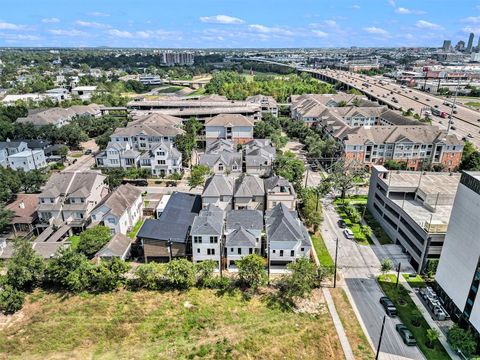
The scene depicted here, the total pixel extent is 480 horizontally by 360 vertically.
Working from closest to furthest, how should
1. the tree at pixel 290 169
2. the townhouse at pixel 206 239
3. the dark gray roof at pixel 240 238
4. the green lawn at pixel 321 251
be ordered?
the townhouse at pixel 206 239, the dark gray roof at pixel 240 238, the green lawn at pixel 321 251, the tree at pixel 290 169

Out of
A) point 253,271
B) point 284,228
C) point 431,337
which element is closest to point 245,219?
point 284,228

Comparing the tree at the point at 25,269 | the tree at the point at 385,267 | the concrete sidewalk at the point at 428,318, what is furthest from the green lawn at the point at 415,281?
the tree at the point at 25,269

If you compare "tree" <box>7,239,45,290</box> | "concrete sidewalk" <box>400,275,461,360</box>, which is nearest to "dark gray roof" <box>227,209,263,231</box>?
"concrete sidewalk" <box>400,275,461,360</box>

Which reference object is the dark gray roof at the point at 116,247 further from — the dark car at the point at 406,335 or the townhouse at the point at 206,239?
the dark car at the point at 406,335

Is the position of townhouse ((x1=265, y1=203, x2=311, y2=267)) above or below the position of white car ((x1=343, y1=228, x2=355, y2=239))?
above

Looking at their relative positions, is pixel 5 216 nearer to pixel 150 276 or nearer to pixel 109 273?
pixel 109 273

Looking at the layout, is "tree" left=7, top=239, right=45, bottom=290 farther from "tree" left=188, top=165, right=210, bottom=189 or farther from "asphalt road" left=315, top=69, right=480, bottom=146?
"asphalt road" left=315, top=69, right=480, bottom=146

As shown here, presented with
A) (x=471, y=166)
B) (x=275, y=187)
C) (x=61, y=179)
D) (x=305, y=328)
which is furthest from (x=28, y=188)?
(x=471, y=166)
